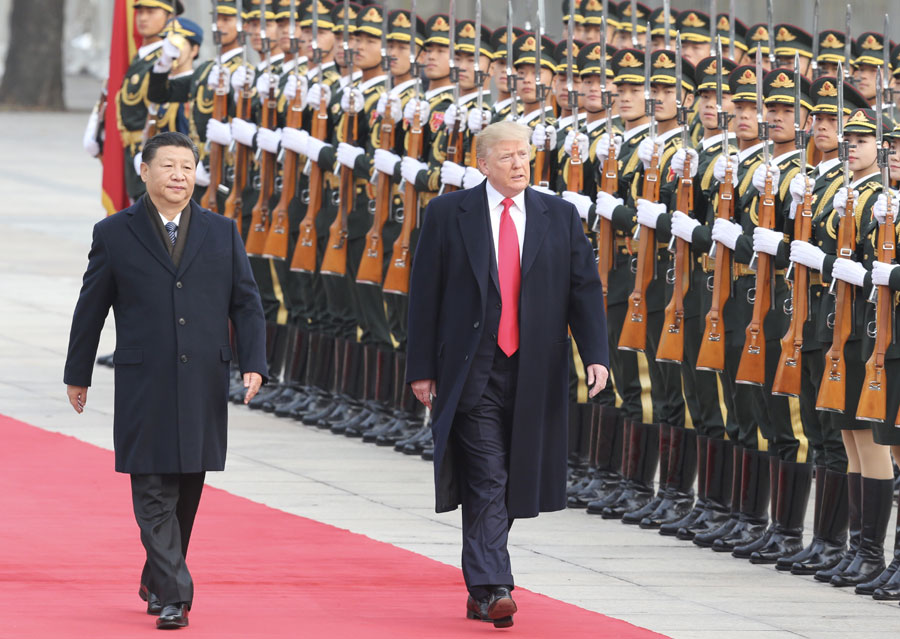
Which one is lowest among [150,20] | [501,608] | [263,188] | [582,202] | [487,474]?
[501,608]

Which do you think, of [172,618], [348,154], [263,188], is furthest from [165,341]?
[263,188]

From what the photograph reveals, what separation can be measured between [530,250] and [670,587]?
4.96 ft

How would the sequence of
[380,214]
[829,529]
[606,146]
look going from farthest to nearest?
[380,214]
[606,146]
[829,529]

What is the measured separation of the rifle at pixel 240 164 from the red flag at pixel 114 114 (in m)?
1.10

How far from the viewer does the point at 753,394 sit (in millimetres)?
8734

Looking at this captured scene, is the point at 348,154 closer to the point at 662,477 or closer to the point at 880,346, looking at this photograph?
the point at 662,477

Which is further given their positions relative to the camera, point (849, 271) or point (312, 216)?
point (312, 216)

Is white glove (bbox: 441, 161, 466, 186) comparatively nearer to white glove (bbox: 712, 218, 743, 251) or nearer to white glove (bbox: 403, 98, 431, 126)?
white glove (bbox: 403, 98, 431, 126)

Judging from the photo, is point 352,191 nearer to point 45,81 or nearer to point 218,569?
point 218,569

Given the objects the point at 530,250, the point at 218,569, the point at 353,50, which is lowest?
the point at 218,569

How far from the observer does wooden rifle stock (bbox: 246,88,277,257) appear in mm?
12047

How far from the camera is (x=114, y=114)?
13.3m

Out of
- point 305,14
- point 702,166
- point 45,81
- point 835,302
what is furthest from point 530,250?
point 45,81

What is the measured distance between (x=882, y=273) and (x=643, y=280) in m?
1.69
